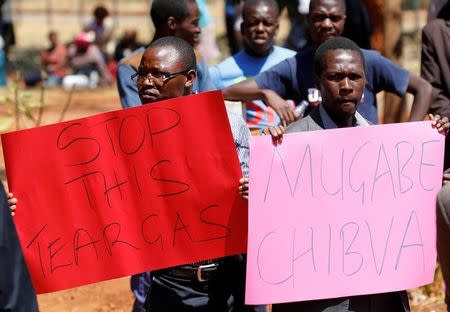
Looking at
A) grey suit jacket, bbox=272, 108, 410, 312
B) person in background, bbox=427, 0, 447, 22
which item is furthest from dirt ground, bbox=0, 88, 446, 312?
grey suit jacket, bbox=272, 108, 410, 312

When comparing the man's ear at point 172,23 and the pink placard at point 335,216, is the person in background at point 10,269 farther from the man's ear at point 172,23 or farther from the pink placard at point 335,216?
the man's ear at point 172,23

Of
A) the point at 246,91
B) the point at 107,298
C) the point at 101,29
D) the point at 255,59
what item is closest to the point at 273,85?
the point at 246,91

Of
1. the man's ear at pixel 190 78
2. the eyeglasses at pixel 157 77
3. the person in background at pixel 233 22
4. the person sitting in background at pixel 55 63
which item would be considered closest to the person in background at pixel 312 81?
the man's ear at pixel 190 78

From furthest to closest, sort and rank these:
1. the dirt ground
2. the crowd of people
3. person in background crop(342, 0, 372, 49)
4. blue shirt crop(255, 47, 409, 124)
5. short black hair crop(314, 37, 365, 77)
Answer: person in background crop(342, 0, 372, 49) → the dirt ground → blue shirt crop(255, 47, 409, 124) → short black hair crop(314, 37, 365, 77) → the crowd of people

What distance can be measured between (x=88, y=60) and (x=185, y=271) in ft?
54.4

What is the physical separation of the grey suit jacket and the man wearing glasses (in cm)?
28

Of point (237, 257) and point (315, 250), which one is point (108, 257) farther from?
point (315, 250)

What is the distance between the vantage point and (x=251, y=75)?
655cm

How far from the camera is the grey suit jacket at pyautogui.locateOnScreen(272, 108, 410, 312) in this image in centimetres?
409

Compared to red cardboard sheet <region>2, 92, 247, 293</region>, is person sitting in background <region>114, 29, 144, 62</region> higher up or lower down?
lower down

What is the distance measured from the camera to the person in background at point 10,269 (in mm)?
3146

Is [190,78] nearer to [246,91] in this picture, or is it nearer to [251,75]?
[246,91]

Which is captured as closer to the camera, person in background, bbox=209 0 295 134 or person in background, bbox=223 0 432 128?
person in background, bbox=223 0 432 128

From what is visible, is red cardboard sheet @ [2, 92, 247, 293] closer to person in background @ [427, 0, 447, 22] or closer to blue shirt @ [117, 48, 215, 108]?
blue shirt @ [117, 48, 215, 108]
